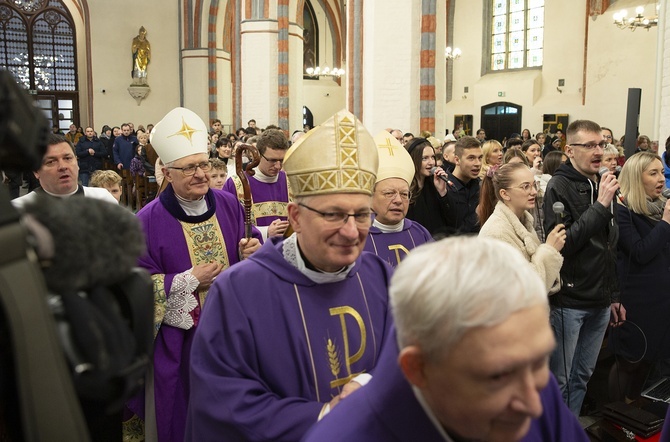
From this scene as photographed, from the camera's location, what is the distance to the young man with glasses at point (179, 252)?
3330mm

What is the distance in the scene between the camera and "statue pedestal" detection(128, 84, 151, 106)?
2347 cm

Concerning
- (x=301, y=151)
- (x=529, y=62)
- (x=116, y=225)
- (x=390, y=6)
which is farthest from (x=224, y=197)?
(x=529, y=62)

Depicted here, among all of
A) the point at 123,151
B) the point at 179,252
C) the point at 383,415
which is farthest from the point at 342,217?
the point at 123,151

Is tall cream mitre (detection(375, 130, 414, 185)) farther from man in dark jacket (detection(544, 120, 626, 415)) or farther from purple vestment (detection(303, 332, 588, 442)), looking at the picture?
purple vestment (detection(303, 332, 588, 442))

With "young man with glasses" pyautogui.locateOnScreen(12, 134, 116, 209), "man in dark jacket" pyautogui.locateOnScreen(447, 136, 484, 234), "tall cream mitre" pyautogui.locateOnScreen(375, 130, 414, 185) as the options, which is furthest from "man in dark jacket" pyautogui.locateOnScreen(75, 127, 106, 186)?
"tall cream mitre" pyautogui.locateOnScreen(375, 130, 414, 185)

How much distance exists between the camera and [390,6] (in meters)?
10.8

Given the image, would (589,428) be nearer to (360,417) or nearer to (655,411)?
(655,411)

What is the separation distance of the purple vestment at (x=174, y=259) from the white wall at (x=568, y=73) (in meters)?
15.6

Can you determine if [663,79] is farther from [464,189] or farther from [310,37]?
[310,37]

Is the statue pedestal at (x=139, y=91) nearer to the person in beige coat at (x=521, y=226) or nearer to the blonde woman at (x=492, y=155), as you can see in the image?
the blonde woman at (x=492, y=155)

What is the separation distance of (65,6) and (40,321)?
1026 inches

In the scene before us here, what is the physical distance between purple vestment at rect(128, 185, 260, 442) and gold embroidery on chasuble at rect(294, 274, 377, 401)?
51.0 inches

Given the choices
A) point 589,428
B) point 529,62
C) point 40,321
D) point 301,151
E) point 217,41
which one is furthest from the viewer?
point 217,41

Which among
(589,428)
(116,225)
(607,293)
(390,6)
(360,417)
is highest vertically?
(390,6)
